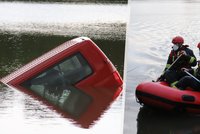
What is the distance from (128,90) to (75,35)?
7.85 m

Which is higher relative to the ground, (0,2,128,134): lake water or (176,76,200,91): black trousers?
(176,76,200,91): black trousers

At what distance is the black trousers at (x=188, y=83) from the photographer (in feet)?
37.0

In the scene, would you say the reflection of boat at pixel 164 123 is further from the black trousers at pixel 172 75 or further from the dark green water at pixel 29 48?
the dark green water at pixel 29 48

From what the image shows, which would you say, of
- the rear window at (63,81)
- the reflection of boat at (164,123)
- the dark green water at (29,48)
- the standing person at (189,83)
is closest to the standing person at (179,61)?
the standing person at (189,83)

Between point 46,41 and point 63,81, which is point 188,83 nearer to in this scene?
point 63,81

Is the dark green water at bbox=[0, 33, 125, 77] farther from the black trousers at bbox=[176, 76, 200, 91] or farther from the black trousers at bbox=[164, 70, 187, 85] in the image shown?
the black trousers at bbox=[176, 76, 200, 91]

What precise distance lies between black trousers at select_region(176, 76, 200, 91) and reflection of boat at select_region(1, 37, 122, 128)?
1.63 metres

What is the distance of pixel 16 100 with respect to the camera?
11.6 m

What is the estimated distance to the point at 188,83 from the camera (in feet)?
37.3

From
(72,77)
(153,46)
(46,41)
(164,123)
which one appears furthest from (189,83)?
(46,41)

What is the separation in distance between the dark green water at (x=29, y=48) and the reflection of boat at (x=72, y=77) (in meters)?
1.70

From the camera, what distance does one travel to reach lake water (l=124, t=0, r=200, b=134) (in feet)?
35.1

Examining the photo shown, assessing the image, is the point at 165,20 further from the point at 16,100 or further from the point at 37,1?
the point at 16,100

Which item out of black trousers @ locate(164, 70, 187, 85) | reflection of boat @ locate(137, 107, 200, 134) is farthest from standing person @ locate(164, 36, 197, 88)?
reflection of boat @ locate(137, 107, 200, 134)
